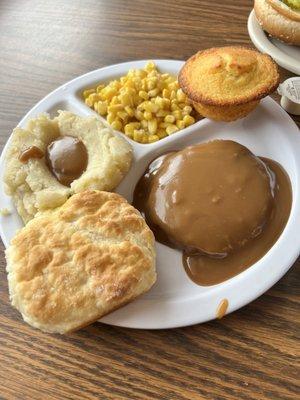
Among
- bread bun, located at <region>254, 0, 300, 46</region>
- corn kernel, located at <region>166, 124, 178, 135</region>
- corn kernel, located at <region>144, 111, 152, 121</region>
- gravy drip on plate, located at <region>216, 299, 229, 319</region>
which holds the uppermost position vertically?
bread bun, located at <region>254, 0, 300, 46</region>

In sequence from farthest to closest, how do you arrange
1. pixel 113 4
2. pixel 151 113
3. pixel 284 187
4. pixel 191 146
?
pixel 113 4
pixel 151 113
pixel 191 146
pixel 284 187

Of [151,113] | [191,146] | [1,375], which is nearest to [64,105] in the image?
[151,113]

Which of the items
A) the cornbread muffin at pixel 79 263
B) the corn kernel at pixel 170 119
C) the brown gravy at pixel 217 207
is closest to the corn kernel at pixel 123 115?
the corn kernel at pixel 170 119

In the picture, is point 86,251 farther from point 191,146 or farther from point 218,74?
point 218,74

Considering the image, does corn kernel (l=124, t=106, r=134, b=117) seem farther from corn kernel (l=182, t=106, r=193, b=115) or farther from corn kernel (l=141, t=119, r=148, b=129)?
corn kernel (l=182, t=106, r=193, b=115)

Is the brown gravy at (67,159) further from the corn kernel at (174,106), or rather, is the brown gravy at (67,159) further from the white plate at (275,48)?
the white plate at (275,48)

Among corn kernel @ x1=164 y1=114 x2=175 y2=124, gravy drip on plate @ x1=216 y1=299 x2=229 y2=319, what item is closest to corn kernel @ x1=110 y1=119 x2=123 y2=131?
corn kernel @ x1=164 y1=114 x2=175 y2=124
